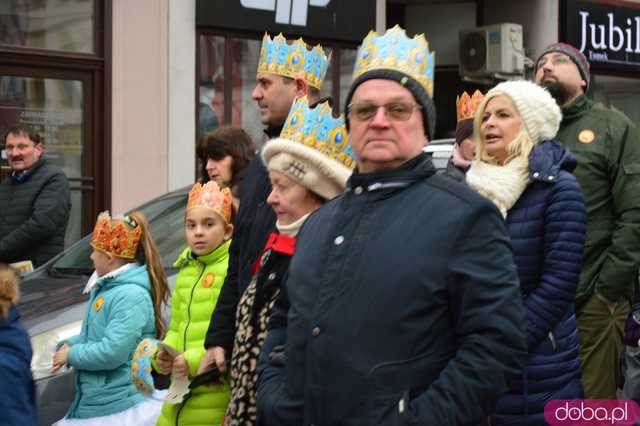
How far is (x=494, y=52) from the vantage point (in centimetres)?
1634

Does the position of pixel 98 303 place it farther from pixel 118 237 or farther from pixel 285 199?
pixel 285 199

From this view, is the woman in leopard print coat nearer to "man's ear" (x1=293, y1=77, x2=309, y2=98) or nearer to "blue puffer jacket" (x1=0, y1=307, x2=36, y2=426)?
"man's ear" (x1=293, y1=77, x2=309, y2=98)

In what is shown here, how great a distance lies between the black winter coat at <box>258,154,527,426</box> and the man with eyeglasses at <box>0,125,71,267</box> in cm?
621

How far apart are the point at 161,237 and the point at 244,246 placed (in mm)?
3106

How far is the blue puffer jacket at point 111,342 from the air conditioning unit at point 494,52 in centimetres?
1094

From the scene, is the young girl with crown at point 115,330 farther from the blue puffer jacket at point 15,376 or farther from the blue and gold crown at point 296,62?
the blue and gold crown at point 296,62

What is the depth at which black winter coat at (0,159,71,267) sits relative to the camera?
905 centimetres

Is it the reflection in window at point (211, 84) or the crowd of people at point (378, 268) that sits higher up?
the reflection in window at point (211, 84)

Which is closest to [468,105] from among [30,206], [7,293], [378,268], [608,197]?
[608,197]

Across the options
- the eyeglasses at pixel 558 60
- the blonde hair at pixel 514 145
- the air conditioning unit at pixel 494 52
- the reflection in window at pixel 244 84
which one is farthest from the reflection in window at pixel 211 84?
the blonde hair at pixel 514 145

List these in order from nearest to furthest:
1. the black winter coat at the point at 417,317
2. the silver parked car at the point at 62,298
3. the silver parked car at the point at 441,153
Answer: the black winter coat at the point at 417,317, the silver parked car at the point at 62,298, the silver parked car at the point at 441,153

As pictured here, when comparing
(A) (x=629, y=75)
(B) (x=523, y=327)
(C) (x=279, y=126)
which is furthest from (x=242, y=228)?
(A) (x=629, y=75)

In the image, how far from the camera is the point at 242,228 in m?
4.74

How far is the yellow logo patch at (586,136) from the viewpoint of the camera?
556 cm
